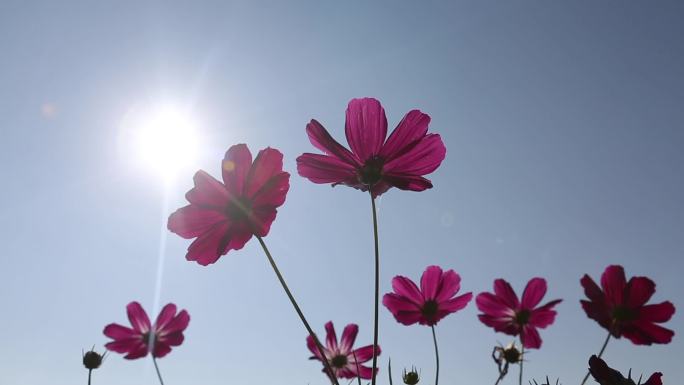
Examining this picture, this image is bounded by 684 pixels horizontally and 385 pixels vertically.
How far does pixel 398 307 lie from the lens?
6.72 feet

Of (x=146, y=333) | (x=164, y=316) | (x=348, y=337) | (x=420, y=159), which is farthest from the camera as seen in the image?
(x=348, y=337)

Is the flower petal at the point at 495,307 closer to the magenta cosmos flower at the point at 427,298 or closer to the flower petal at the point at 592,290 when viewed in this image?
the magenta cosmos flower at the point at 427,298

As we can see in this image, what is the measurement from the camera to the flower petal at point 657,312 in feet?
5.82

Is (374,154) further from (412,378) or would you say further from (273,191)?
(412,378)

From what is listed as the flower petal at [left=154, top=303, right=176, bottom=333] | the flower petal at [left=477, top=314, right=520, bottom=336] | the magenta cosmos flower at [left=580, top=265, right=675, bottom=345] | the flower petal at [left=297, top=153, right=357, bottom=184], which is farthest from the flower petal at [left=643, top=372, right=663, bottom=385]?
the flower petal at [left=154, top=303, right=176, bottom=333]

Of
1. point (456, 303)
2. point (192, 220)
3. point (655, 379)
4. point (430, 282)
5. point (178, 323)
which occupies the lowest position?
point (655, 379)

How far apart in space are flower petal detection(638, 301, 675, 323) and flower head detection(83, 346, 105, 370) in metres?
2.48

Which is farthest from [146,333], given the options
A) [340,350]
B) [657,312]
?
[657,312]

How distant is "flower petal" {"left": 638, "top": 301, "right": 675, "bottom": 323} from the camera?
177 cm

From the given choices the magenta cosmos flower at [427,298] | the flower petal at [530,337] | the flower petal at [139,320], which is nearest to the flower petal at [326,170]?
the magenta cosmos flower at [427,298]

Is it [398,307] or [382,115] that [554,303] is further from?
[382,115]

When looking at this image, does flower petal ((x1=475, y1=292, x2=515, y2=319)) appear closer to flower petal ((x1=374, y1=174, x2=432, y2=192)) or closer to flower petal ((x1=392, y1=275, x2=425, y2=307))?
flower petal ((x1=392, y1=275, x2=425, y2=307))

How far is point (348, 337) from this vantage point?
10.0ft

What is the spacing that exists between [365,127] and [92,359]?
2277 millimetres
